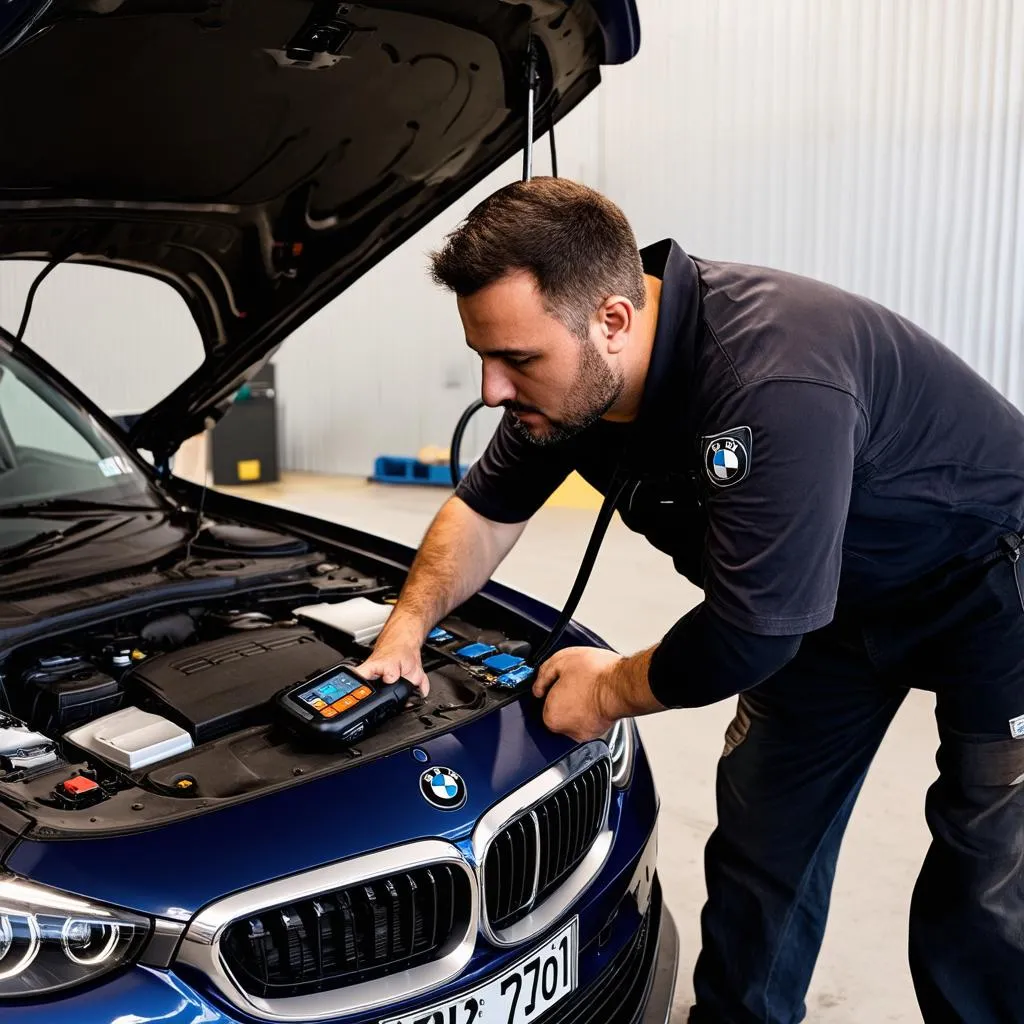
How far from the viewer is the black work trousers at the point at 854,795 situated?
1.46 m

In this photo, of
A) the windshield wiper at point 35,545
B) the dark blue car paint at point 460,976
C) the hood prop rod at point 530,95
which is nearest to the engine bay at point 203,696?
the dark blue car paint at point 460,976

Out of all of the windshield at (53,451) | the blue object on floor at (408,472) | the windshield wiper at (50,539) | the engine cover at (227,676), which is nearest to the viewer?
the engine cover at (227,676)

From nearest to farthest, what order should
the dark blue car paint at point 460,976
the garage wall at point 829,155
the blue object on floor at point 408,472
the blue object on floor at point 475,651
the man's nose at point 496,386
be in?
the dark blue car paint at point 460,976 → the man's nose at point 496,386 → the blue object on floor at point 475,651 → the garage wall at point 829,155 → the blue object on floor at point 408,472

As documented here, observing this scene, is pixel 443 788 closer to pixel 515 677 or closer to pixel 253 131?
pixel 515 677

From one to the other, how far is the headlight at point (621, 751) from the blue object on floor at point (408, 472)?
16.7ft

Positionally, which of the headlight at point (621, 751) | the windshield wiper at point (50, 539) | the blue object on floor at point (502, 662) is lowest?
the headlight at point (621, 751)

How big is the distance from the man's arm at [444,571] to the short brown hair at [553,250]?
54 centimetres

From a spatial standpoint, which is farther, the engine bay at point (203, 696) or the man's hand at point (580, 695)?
the man's hand at point (580, 695)

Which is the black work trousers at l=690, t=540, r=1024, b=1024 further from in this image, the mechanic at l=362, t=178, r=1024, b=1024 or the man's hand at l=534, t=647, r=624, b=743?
the man's hand at l=534, t=647, r=624, b=743

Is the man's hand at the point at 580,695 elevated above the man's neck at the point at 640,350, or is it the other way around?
the man's neck at the point at 640,350

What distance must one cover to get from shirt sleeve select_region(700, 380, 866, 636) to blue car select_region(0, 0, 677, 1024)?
0.37m

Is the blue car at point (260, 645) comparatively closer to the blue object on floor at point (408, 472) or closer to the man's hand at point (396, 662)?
the man's hand at point (396, 662)

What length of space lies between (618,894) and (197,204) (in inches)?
55.4

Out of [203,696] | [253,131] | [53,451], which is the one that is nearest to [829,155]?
[253,131]
